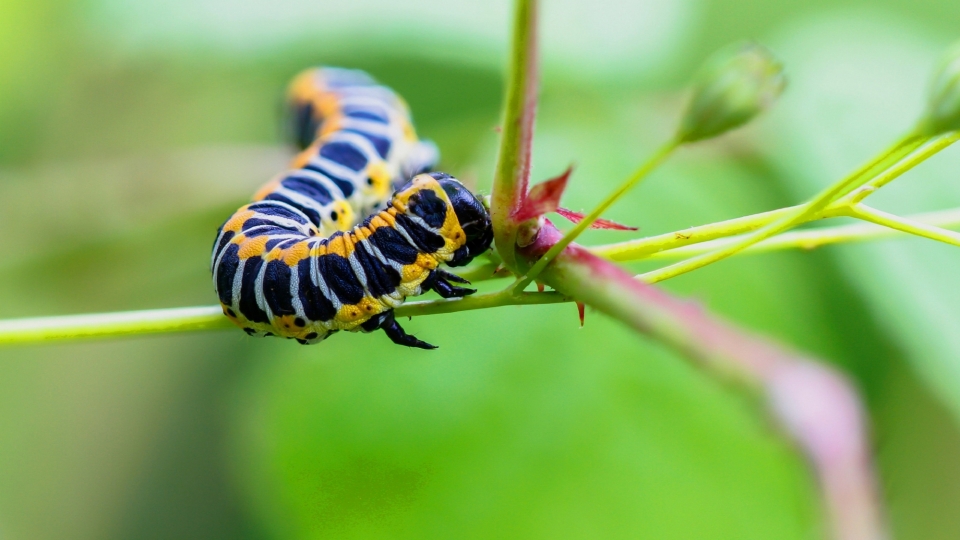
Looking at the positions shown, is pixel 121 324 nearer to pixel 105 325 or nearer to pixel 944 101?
pixel 105 325

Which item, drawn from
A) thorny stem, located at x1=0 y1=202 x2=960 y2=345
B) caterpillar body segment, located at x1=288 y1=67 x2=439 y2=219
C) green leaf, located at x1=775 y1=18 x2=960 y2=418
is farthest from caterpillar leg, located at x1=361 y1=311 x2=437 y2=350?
green leaf, located at x1=775 y1=18 x2=960 y2=418

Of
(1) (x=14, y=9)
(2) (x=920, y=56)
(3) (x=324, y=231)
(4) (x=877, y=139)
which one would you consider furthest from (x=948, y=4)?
(1) (x=14, y=9)

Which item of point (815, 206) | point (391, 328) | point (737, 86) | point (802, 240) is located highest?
point (737, 86)

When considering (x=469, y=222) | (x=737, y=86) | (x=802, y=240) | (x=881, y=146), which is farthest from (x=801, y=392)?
(x=881, y=146)

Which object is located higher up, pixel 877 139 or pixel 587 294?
pixel 587 294

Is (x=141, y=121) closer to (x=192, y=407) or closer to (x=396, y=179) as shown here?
(x=192, y=407)
